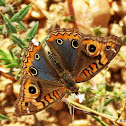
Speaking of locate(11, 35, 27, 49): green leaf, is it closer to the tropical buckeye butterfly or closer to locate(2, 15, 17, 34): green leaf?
locate(2, 15, 17, 34): green leaf

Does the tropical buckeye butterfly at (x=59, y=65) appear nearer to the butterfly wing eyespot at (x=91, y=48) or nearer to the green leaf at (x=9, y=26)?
the butterfly wing eyespot at (x=91, y=48)

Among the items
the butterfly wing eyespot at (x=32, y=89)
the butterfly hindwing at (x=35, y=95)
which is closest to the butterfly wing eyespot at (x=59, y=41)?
the butterfly hindwing at (x=35, y=95)

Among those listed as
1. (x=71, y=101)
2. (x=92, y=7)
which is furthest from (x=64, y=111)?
(x=92, y=7)

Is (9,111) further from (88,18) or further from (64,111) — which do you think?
(88,18)

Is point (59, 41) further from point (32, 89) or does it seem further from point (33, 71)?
point (32, 89)

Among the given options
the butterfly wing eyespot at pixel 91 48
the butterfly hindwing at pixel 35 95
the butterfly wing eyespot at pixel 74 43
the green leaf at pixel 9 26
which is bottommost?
the butterfly hindwing at pixel 35 95

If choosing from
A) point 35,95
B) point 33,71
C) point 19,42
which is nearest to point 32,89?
point 35,95

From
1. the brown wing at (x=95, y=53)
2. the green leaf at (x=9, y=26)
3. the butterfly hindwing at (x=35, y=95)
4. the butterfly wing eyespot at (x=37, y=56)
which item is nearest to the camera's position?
the butterfly hindwing at (x=35, y=95)
